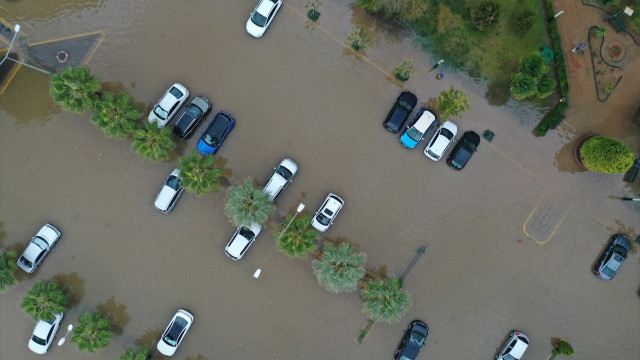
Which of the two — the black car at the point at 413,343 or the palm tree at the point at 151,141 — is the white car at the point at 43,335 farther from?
the black car at the point at 413,343

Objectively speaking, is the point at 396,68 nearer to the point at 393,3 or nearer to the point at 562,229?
the point at 393,3

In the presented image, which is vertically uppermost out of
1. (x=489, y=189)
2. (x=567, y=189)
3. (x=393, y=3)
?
(x=393, y=3)

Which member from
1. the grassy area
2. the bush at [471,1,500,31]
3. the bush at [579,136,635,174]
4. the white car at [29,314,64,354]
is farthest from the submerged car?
the white car at [29,314,64,354]

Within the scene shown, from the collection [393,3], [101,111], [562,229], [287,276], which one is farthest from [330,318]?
[393,3]

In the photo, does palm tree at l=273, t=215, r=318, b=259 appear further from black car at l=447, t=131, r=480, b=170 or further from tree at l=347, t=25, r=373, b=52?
tree at l=347, t=25, r=373, b=52

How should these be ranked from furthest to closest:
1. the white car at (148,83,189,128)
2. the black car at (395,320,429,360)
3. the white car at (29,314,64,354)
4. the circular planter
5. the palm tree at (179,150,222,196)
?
the circular planter < the black car at (395,320,429,360) < the white car at (148,83,189,128) < the white car at (29,314,64,354) < the palm tree at (179,150,222,196)

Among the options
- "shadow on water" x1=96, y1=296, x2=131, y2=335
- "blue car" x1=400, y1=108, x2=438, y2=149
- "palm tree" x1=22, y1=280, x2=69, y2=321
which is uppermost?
"blue car" x1=400, y1=108, x2=438, y2=149

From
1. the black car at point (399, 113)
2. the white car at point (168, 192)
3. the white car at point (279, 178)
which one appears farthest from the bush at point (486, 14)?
Result: the white car at point (168, 192)
